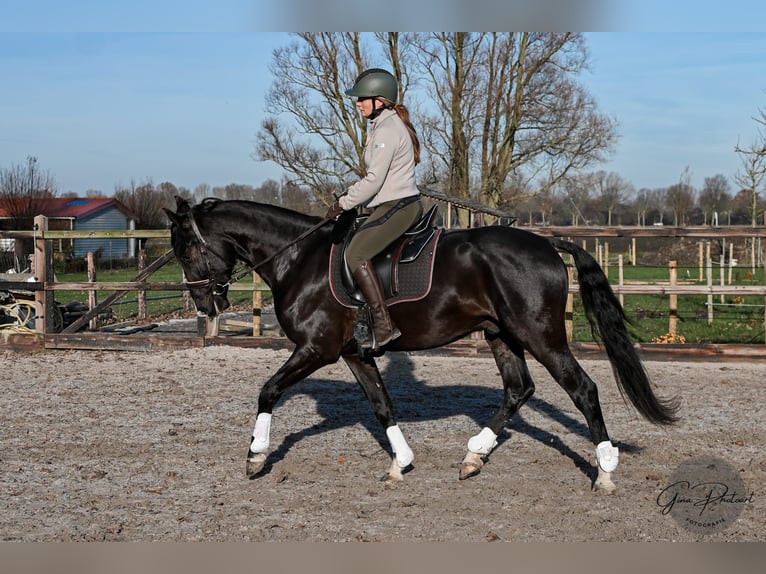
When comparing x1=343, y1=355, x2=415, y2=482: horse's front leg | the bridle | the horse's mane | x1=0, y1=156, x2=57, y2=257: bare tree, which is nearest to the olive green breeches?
the bridle

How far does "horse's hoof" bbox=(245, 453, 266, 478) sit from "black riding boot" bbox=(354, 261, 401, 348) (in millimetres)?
1198

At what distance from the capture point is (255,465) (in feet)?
18.7

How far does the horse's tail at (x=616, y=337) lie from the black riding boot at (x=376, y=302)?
150cm

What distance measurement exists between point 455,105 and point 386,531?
757 inches

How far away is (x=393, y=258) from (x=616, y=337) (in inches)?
71.5

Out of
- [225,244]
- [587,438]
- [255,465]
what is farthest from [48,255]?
[587,438]

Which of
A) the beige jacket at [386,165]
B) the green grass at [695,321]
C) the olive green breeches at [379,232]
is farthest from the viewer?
the green grass at [695,321]

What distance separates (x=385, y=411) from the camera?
5.99 meters

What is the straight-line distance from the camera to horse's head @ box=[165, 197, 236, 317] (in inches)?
243

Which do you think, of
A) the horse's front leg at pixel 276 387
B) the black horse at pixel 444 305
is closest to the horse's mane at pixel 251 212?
the black horse at pixel 444 305

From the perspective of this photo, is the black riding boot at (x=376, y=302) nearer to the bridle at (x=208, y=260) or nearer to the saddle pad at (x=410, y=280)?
the saddle pad at (x=410, y=280)

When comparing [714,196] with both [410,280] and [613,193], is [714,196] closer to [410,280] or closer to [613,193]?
[613,193]

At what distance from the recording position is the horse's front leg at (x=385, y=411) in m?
5.73

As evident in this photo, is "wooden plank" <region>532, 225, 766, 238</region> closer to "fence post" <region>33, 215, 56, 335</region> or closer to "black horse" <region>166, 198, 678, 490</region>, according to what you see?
"black horse" <region>166, 198, 678, 490</region>
